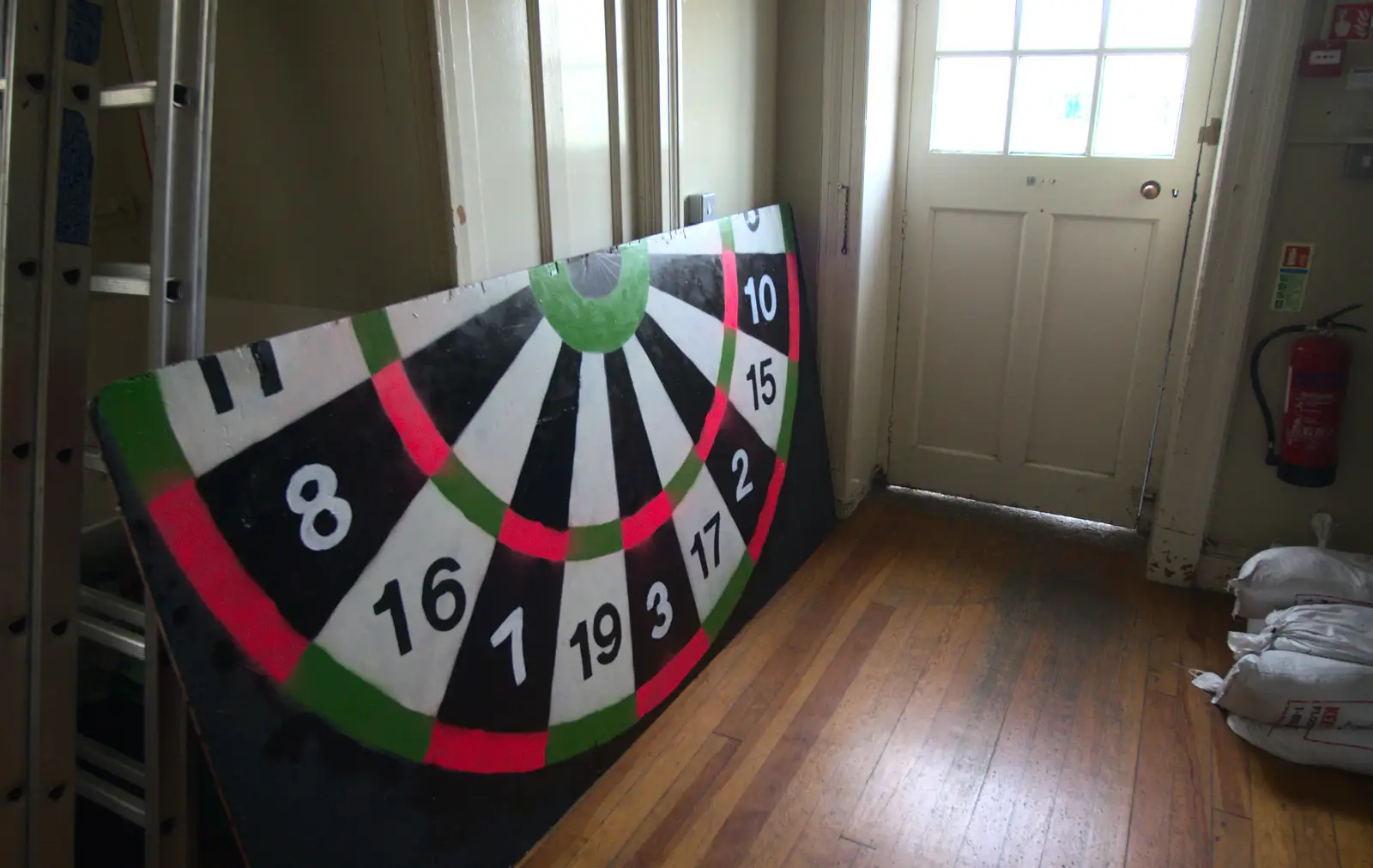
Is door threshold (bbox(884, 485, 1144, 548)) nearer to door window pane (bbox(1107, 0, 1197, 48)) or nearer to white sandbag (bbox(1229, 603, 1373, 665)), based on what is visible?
white sandbag (bbox(1229, 603, 1373, 665))

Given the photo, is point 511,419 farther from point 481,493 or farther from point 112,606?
point 112,606

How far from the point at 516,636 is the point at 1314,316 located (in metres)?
2.11

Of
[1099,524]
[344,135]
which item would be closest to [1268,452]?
[1099,524]

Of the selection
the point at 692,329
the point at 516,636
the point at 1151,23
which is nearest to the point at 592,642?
the point at 516,636

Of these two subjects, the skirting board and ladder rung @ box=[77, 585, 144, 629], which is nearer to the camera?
ladder rung @ box=[77, 585, 144, 629]

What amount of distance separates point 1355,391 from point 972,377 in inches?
39.9

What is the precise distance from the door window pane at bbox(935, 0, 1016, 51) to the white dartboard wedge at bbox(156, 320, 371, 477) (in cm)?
216

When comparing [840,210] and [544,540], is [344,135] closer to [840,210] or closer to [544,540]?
[544,540]

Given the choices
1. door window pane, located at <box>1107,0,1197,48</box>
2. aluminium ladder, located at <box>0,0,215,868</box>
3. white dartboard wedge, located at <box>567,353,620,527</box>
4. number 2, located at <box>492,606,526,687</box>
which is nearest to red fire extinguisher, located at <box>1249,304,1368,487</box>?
door window pane, located at <box>1107,0,1197,48</box>

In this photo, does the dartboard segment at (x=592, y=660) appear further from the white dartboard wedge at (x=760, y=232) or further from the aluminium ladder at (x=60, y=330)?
Answer: the white dartboard wedge at (x=760, y=232)

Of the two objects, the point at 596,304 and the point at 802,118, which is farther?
the point at 802,118

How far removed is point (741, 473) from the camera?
2285 mm

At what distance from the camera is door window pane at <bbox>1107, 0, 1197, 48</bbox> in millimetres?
2428

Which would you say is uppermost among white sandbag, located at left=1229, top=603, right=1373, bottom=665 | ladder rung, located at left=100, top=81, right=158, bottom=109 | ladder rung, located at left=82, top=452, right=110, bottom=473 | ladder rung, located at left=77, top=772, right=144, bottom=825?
ladder rung, located at left=100, top=81, right=158, bottom=109
